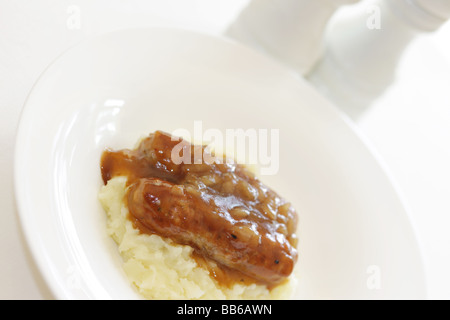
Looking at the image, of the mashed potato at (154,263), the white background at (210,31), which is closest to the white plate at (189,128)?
the mashed potato at (154,263)

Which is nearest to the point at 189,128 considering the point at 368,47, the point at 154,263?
Result: the point at 154,263

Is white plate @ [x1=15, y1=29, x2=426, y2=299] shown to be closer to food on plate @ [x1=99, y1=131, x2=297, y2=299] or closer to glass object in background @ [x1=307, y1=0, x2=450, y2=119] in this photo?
food on plate @ [x1=99, y1=131, x2=297, y2=299]

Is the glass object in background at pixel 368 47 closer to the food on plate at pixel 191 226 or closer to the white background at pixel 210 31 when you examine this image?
the white background at pixel 210 31

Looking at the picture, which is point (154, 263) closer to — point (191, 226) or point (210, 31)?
point (191, 226)

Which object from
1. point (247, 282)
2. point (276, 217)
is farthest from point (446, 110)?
point (247, 282)

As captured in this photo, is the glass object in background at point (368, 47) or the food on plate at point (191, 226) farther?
the glass object in background at point (368, 47)

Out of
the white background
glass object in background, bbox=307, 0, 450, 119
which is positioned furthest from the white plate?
glass object in background, bbox=307, 0, 450, 119
